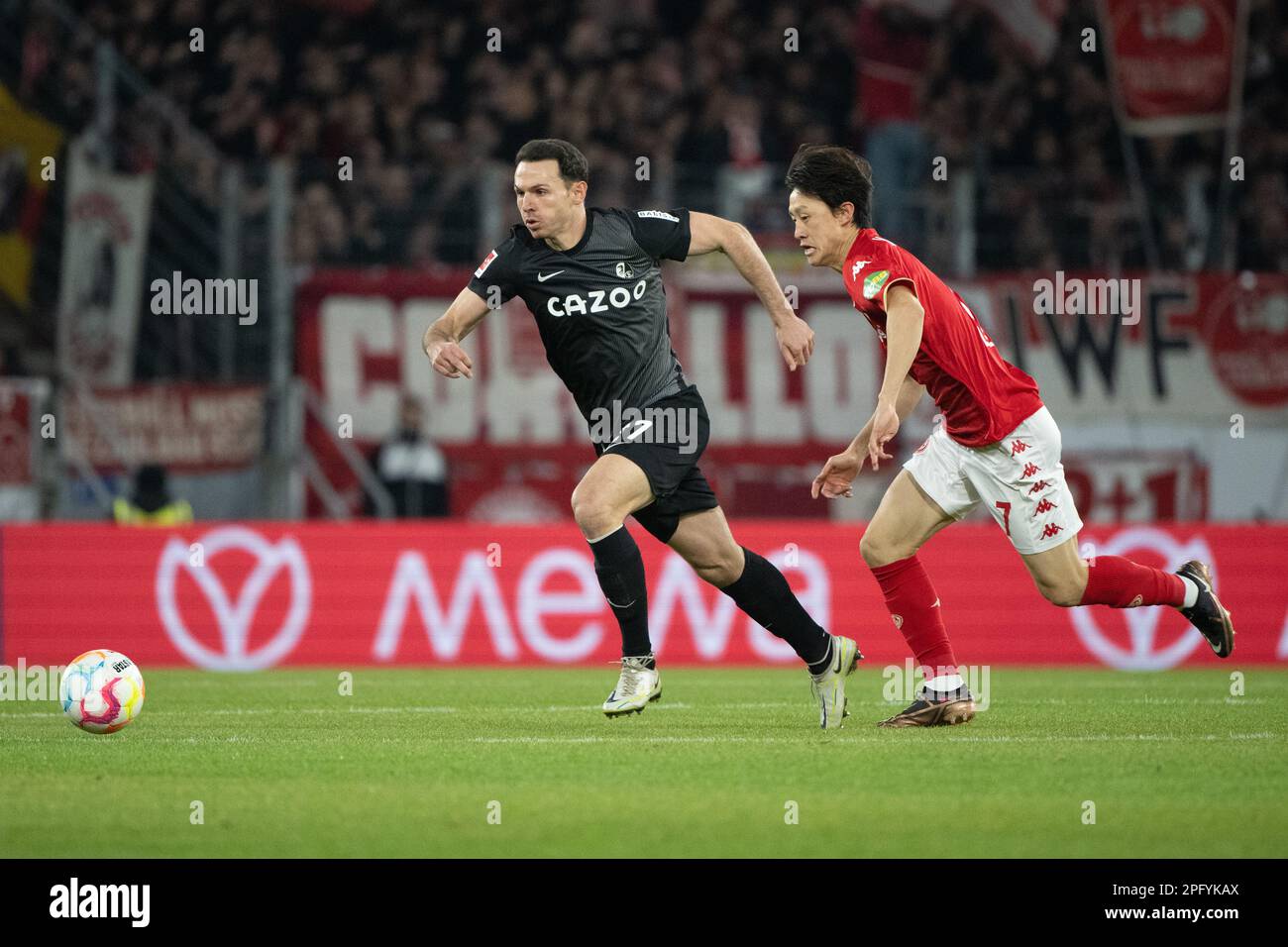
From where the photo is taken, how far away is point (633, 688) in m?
7.49

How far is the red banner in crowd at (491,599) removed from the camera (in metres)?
12.8

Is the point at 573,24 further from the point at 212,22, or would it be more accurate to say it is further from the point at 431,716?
the point at 431,716

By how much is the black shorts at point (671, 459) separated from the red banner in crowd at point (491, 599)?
5.06 meters

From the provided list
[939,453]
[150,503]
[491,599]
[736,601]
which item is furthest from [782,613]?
[150,503]

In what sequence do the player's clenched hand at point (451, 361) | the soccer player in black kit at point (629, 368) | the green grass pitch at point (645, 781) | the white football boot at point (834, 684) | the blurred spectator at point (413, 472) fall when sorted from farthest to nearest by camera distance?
the blurred spectator at point (413, 472) → the white football boot at point (834, 684) → the soccer player in black kit at point (629, 368) → the player's clenched hand at point (451, 361) → the green grass pitch at point (645, 781)

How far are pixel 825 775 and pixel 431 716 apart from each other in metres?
2.84

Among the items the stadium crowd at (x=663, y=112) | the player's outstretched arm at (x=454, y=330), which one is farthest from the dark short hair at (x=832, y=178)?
the stadium crowd at (x=663, y=112)

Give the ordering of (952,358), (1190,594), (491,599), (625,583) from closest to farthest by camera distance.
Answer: (952,358)
(625,583)
(1190,594)
(491,599)

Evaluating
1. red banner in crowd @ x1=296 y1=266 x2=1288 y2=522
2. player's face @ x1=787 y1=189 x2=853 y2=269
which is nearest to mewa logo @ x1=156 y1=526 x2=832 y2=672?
red banner in crowd @ x1=296 y1=266 x2=1288 y2=522

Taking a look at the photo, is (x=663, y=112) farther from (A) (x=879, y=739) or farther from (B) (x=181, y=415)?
(A) (x=879, y=739)

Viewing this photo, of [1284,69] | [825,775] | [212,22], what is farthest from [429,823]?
[1284,69]

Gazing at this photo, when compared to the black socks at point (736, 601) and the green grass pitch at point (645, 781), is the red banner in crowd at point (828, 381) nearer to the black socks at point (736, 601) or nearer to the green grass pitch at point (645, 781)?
the green grass pitch at point (645, 781)

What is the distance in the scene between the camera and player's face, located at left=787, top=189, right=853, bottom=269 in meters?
7.36

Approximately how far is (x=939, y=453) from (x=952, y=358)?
17.4 inches
